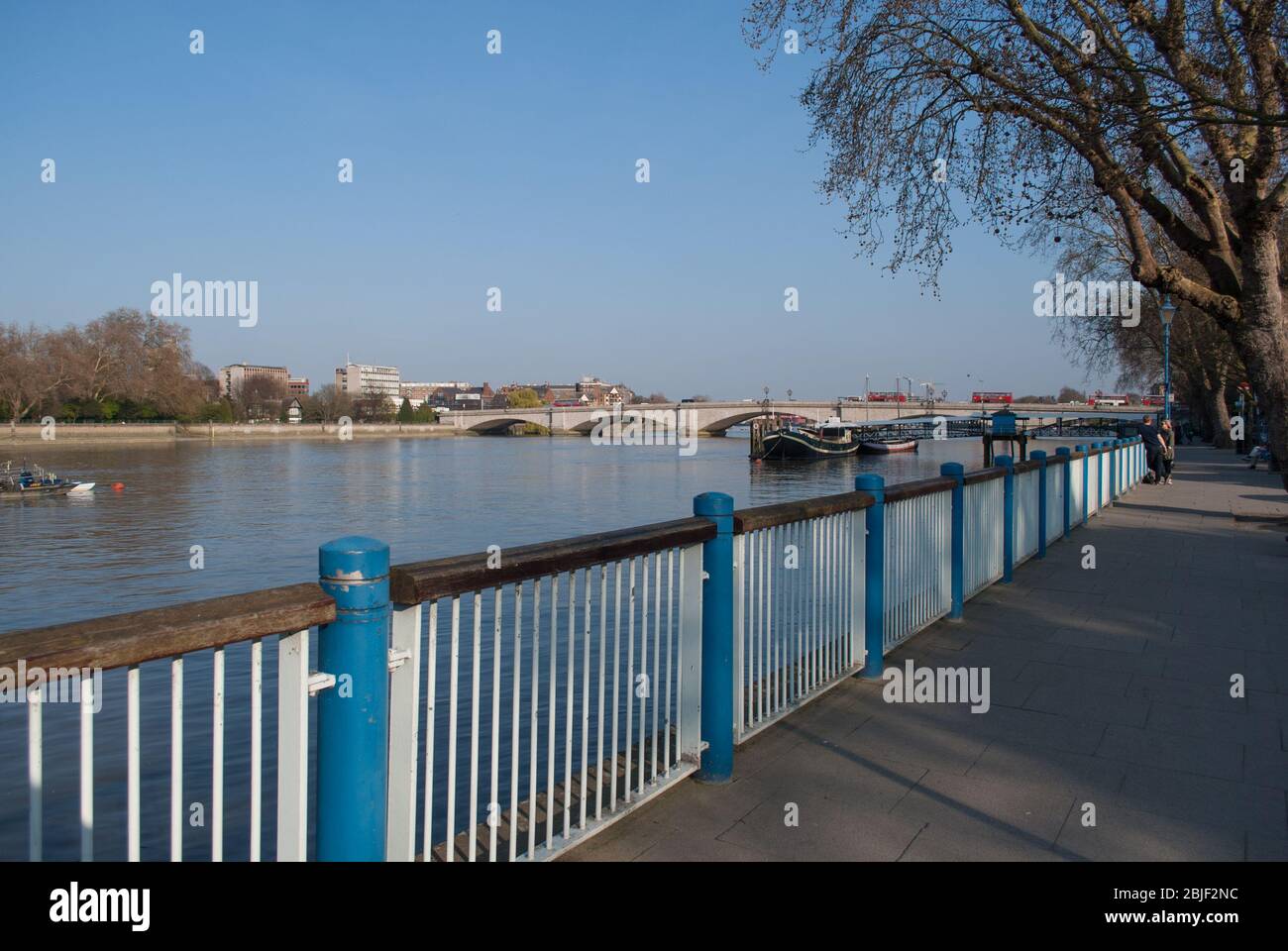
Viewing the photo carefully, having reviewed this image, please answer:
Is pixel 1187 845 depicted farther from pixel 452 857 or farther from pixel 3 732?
pixel 3 732

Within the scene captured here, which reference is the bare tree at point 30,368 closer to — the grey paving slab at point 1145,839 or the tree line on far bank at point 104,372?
the tree line on far bank at point 104,372

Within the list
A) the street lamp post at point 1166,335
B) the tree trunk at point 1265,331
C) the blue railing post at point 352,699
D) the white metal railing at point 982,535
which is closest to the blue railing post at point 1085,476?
the tree trunk at point 1265,331

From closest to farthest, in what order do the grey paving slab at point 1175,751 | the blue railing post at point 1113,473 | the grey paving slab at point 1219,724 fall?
the grey paving slab at point 1175,751, the grey paving slab at point 1219,724, the blue railing post at point 1113,473

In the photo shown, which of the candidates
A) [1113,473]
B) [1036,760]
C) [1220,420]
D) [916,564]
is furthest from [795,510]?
[1220,420]

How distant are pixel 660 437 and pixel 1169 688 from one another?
10083cm

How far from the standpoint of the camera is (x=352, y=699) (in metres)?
2.42

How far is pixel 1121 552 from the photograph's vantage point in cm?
1193

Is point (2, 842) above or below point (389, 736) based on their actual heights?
below

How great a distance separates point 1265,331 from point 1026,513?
5.54 meters

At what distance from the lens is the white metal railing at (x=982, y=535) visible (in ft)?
27.2

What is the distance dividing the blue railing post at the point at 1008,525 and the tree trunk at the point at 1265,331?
6.15 meters

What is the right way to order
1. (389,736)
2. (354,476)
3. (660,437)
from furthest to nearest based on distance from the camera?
1. (660,437)
2. (354,476)
3. (389,736)

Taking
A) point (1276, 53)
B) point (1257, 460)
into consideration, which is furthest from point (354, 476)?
point (1276, 53)

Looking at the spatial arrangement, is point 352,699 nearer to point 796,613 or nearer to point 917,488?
point 796,613
